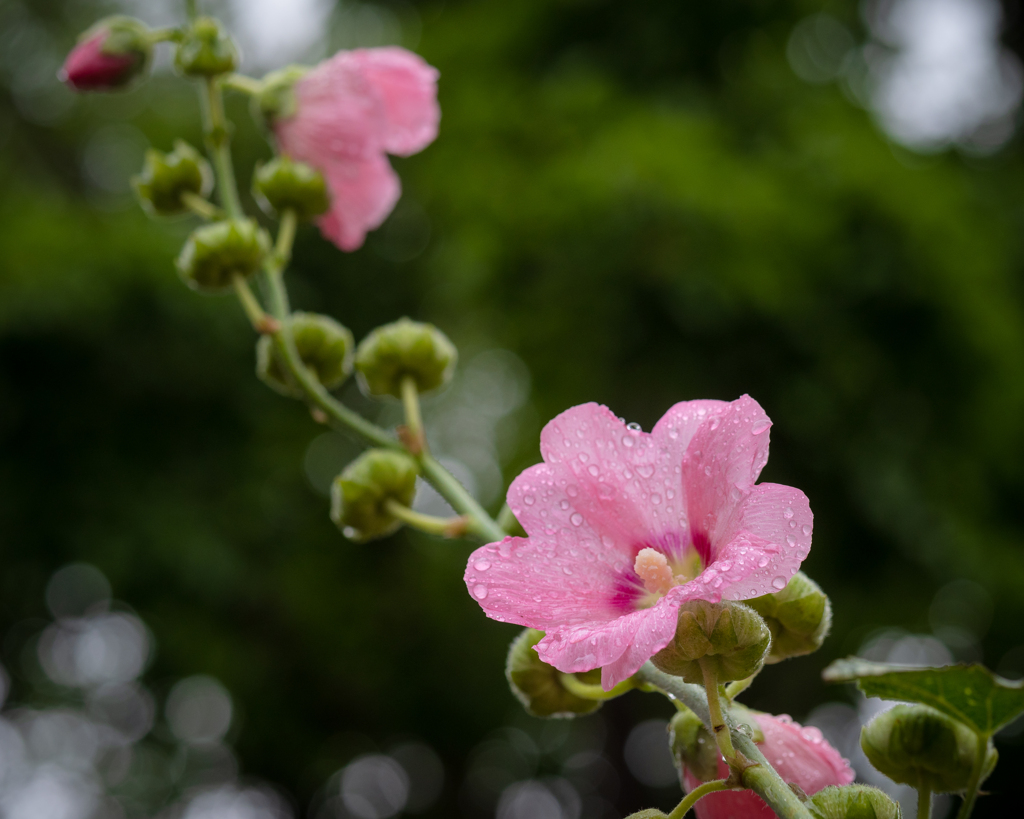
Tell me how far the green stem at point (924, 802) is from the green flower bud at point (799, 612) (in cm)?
7

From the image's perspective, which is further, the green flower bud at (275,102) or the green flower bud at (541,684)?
the green flower bud at (275,102)

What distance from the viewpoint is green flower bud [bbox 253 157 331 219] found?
2.43ft

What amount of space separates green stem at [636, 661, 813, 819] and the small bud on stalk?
62cm

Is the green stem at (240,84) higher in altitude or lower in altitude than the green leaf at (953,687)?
higher

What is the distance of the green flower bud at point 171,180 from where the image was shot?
74 centimetres

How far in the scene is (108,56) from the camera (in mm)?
751

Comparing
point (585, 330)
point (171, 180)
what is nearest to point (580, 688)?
point (171, 180)

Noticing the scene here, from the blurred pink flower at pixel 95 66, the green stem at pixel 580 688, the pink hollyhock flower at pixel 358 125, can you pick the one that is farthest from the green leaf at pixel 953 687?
the blurred pink flower at pixel 95 66

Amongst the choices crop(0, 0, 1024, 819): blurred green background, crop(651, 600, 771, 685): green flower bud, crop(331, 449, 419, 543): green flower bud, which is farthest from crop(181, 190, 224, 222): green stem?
crop(0, 0, 1024, 819): blurred green background

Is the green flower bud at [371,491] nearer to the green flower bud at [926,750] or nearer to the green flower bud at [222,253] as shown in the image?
the green flower bud at [222,253]

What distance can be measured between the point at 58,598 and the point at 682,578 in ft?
15.5

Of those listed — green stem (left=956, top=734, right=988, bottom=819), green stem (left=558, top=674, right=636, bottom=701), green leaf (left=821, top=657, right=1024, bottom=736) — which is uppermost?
green leaf (left=821, top=657, right=1024, bottom=736)

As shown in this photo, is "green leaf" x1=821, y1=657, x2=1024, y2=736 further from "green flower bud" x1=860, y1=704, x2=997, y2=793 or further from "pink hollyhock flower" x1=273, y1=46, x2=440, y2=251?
"pink hollyhock flower" x1=273, y1=46, x2=440, y2=251

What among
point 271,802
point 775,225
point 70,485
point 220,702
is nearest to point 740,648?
point 775,225
